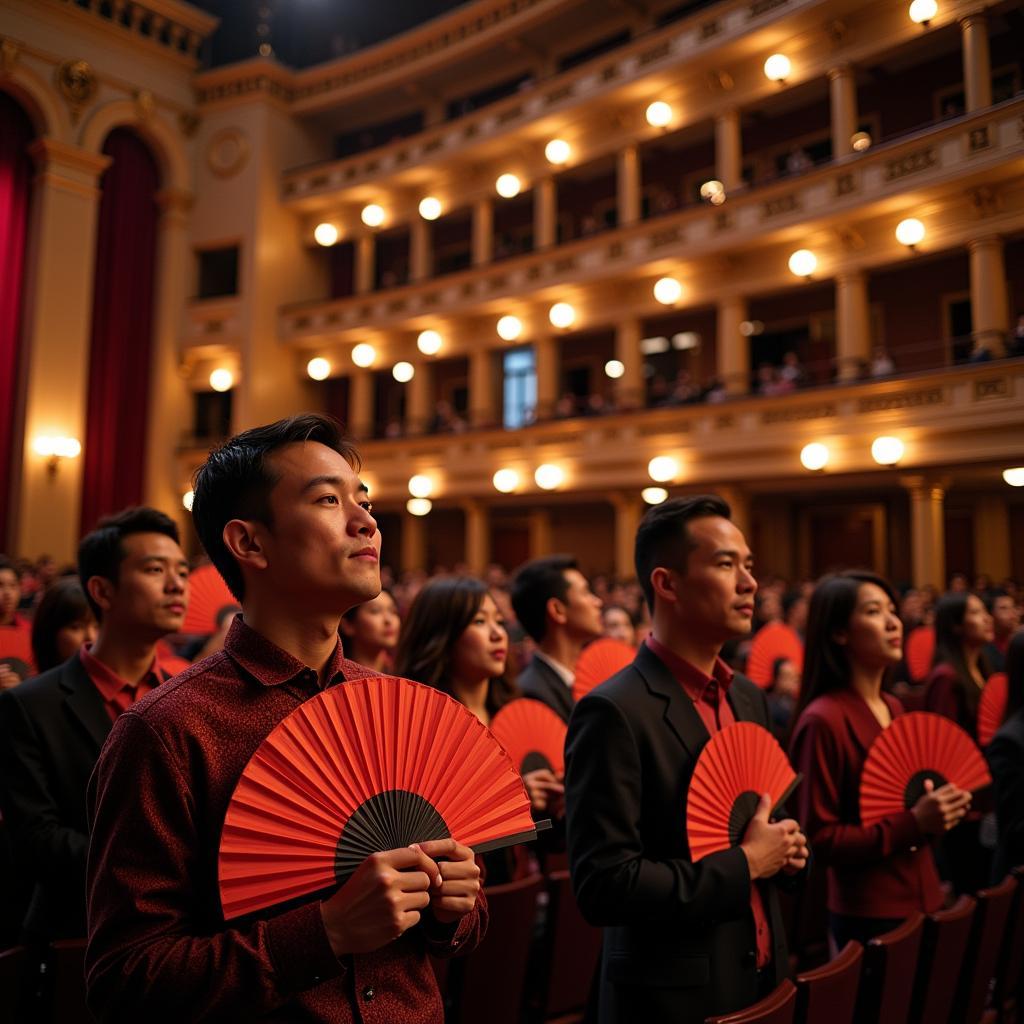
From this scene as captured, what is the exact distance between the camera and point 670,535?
2.24 m

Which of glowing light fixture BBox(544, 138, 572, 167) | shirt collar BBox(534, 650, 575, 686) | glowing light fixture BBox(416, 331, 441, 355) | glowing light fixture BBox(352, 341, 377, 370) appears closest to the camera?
shirt collar BBox(534, 650, 575, 686)

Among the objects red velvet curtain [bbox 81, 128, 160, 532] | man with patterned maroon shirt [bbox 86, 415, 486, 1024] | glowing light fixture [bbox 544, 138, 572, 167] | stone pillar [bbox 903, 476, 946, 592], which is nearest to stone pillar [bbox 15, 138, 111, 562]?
red velvet curtain [bbox 81, 128, 160, 532]

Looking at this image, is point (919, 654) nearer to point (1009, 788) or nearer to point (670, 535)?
point (1009, 788)

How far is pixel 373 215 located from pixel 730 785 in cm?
1890

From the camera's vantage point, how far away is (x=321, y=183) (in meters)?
19.8

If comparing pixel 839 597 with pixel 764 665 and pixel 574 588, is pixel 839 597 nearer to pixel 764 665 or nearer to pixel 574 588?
pixel 574 588

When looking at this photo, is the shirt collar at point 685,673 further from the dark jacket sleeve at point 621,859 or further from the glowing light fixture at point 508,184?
the glowing light fixture at point 508,184

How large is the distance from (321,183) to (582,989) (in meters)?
19.5

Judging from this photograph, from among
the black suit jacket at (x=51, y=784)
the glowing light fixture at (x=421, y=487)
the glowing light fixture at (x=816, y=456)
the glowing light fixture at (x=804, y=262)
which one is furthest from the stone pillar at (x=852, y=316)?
the black suit jacket at (x=51, y=784)

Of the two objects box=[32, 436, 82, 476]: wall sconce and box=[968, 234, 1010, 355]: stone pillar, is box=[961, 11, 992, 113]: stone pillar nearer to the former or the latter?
box=[968, 234, 1010, 355]: stone pillar

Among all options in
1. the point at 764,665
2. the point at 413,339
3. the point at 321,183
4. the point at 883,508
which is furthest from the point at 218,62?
the point at 764,665

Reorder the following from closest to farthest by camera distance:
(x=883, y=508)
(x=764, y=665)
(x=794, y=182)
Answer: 1. (x=764, y=665)
2. (x=794, y=182)
3. (x=883, y=508)

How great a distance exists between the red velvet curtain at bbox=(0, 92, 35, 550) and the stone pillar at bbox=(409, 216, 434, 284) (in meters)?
7.51

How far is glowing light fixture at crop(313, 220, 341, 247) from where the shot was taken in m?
19.9
